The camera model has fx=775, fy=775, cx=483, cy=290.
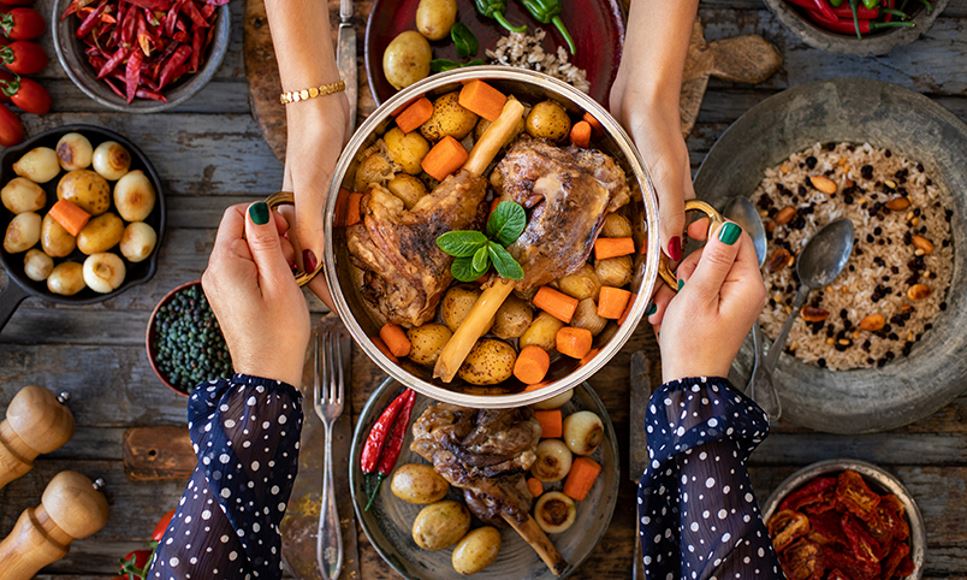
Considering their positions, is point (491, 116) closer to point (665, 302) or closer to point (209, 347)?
point (665, 302)

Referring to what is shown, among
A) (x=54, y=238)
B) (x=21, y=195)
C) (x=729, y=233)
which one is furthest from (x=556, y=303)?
(x=21, y=195)

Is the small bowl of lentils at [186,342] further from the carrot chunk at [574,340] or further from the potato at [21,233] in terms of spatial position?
the carrot chunk at [574,340]

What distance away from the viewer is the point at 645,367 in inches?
94.1

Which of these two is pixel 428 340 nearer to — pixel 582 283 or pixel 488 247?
pixel 488 247

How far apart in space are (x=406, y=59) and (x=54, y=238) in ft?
3.94

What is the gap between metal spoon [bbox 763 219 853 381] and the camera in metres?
2.33

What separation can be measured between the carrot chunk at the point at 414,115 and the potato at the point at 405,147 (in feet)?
0.06

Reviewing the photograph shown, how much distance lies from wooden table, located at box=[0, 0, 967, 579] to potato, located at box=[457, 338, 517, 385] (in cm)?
102

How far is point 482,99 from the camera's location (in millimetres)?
1876

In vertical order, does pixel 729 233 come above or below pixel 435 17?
below

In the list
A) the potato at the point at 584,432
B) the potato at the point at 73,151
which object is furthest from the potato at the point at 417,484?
the potato at the point at 73,151

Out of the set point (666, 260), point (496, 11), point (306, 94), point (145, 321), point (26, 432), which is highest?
point (496, 11)

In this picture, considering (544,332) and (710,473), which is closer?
(710,473)

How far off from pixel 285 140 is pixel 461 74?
79cm
